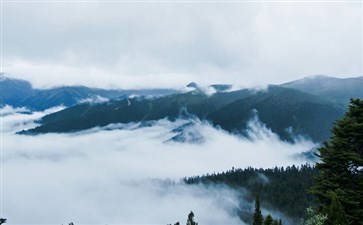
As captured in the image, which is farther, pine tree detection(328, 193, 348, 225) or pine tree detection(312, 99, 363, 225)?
pine tree detection(312, 99, 363, 225)

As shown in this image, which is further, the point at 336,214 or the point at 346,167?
the point at 346,167

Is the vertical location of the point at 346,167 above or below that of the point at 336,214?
above

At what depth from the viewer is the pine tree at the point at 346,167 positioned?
36.1 m

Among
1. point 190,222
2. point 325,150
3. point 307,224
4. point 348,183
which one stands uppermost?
point 325,150

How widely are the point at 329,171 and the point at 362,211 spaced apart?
15.6 ft

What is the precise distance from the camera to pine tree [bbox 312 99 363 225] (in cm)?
3606

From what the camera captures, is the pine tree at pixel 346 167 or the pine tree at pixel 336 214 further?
the pine tree at pixel 346 167

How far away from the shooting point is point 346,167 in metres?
37.9

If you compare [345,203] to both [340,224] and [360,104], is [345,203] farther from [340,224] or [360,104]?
[360,104]

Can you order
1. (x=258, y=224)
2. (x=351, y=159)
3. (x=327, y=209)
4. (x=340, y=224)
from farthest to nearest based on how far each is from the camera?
(x=258, y=224) < (x=351, y=159) < (x=327, y=209) < (x=340, y=224)

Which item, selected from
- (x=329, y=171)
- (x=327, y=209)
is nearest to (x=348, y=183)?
(x=329, y=171)

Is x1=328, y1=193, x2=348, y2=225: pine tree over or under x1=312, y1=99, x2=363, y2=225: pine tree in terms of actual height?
under

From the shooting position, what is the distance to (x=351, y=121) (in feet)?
124

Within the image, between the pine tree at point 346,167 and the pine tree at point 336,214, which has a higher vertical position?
the pine tree at point 346,167
